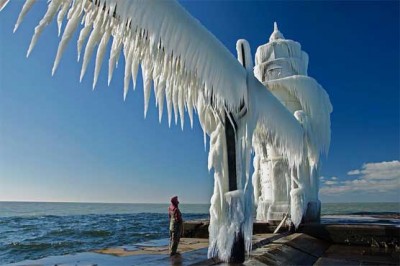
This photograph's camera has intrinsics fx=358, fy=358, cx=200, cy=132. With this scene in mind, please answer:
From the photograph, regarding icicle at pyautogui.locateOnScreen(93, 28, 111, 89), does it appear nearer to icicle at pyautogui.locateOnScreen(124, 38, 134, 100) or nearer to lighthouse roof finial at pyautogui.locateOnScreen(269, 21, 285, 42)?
icicle at pyautogui.locateOnScreen(124, 38, 134, 100)

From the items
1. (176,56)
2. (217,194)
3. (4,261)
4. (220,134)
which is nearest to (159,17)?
(176,56)

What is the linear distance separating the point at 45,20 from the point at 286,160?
13.0m

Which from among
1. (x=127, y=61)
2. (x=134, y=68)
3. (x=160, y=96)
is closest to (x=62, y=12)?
(x=127, y=61)

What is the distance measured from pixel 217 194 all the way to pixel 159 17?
4.20 m

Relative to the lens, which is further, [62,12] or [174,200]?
[174,200]

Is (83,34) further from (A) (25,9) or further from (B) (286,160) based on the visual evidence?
(B) (286,160)

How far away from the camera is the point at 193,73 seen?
675 centimetres

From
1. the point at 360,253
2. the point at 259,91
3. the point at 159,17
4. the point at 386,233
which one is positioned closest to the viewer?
the point at 159,17

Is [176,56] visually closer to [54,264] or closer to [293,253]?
[54,264]

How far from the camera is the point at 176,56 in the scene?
6.30m

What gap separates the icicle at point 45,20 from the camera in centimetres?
452

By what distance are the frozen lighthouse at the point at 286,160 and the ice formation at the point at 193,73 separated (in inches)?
211

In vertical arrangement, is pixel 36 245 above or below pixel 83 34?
below

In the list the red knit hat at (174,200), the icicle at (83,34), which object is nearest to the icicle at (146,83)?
the icicle at (83,34)
